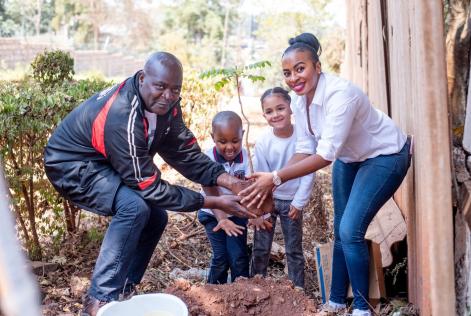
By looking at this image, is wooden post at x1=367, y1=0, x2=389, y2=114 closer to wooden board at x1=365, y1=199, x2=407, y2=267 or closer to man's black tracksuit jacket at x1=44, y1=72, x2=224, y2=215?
wooden board at x1=365, y1=199, x2=407, y2=267

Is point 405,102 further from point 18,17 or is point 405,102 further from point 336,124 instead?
point 18,17

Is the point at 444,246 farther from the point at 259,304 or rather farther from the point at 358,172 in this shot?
the point at 259,304

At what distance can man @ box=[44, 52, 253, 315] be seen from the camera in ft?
10.6

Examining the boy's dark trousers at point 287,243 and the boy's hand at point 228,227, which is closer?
the boy's hand at point 228,227

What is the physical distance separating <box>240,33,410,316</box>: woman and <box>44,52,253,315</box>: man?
0.66 m

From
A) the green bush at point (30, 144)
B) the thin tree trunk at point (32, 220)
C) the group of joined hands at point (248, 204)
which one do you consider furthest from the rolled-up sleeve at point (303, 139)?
the thin tree trunk at point (32, 220)

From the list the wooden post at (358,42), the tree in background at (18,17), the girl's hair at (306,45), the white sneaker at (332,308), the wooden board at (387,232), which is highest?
the tree in background at (18,17)

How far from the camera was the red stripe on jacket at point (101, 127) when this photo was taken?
3.25m

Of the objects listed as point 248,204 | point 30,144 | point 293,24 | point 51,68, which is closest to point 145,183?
point 248,204

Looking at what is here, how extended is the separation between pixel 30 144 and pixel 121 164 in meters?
1.37

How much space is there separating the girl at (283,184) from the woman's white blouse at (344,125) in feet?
1.48

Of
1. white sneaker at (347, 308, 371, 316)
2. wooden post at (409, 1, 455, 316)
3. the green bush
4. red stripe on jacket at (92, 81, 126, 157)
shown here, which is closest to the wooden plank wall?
wooden post at (409, 1, 455, 316)

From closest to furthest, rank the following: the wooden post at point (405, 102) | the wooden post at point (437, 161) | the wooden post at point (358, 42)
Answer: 1. the wooden post at point (437, 161)
2. the wooden post at point (405, 102)
3. the wooden post at point (358, 42)

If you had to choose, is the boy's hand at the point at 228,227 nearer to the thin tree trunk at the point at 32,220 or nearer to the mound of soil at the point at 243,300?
the mound of soil at the point at 243,300
